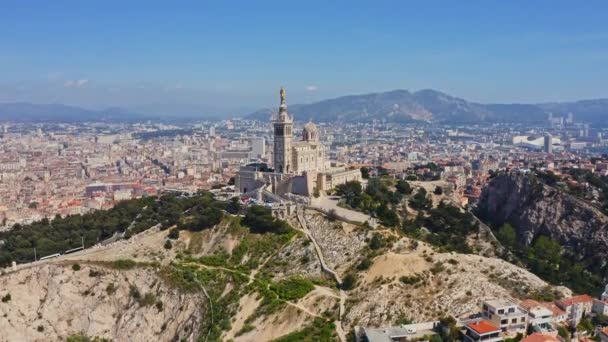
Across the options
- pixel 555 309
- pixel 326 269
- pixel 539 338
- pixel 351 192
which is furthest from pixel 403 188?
pixel 539 338

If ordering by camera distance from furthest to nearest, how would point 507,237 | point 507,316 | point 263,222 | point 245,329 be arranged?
point 507,237 → point 263,222 → point 245,329 → point 507,316

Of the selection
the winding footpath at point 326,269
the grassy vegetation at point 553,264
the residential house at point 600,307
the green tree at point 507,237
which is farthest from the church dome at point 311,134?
the residential house at point 600,307

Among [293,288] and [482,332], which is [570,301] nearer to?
[482,332]

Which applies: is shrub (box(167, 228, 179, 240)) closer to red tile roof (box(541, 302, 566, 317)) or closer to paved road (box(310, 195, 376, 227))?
paved road (box(310, 195, 376, 227))

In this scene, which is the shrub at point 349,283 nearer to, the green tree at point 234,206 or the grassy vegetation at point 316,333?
the grassy vegetation at point 316,333

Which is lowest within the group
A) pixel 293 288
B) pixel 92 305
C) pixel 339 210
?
pixel 92 305

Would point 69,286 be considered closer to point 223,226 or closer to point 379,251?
point 223,226

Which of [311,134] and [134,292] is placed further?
[311,134]

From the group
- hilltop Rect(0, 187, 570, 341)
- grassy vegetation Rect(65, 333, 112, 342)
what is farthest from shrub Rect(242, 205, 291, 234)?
grassy vegetation Rect(65, 333, 112, 342)

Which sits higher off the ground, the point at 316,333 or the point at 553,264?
the point at 316,333
